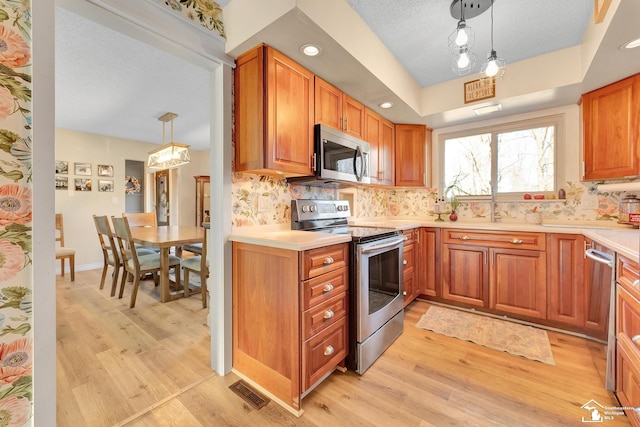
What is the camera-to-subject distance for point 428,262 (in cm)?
292

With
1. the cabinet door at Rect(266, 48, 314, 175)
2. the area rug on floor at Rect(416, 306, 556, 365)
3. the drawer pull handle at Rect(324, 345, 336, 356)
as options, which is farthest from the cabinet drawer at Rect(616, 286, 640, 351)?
the cabinet door at Rect(266, 48, 314, 175)

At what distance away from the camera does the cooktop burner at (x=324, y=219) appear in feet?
6.76

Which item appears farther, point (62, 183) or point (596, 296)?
point (62, 183)

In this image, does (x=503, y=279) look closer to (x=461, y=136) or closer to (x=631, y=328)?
(x=631, y=328)

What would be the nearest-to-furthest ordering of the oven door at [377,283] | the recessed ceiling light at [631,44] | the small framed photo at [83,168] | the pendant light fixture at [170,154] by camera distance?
the recessed ceiling light at [631,44] < the oven door at [377,283] < the pendant light fixture at [170,154] < the small framed photo at [83,168]

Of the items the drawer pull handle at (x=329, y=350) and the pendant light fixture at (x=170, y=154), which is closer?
the drawer pull handle at (x=329, y=350)

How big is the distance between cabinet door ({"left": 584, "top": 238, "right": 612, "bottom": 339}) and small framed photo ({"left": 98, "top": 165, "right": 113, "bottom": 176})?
260 inches

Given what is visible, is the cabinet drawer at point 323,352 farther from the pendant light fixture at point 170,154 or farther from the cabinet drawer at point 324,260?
the pendant light fixture at point 170,154

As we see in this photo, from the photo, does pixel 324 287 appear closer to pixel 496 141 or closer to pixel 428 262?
pixel 428 262

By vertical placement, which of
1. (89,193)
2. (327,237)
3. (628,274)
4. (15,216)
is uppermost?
(89,193)

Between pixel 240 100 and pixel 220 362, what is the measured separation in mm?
1752

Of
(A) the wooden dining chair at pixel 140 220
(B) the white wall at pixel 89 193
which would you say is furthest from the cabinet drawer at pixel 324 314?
(B) the white wall at pixel 89 193

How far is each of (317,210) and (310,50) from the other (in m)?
1.20

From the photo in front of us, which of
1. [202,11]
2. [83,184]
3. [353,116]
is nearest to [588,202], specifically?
[353,116]
